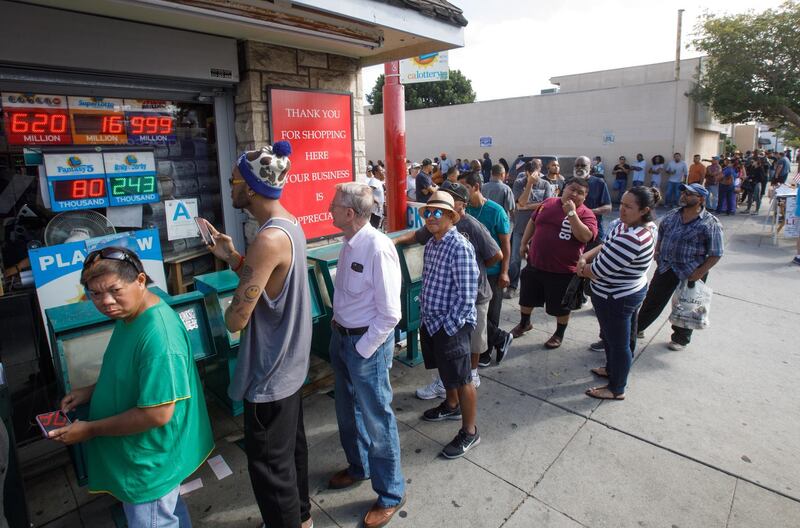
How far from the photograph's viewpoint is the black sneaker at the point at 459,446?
337cm

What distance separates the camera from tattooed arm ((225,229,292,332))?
6.82 feet

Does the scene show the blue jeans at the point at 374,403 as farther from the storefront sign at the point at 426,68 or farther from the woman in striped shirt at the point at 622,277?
the storefront sign at the point at 426,68

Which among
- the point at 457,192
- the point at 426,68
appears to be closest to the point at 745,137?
the point at 426,68

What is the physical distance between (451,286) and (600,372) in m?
2.28

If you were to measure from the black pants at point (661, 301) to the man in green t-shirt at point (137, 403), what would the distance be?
4.76 m

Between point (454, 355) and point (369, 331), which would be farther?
point (454, 355)

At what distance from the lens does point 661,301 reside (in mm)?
5137

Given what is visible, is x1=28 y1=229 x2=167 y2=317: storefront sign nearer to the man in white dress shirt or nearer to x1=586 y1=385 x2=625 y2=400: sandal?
the man in white dress shirt

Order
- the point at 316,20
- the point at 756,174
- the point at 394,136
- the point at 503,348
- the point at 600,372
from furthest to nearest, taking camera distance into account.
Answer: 1. the point at 756,174
2. the point at 394,136
3. the point at 503,348
4. the point at 600,372
5. the point at 316,20

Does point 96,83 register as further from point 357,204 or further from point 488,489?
point 488,489

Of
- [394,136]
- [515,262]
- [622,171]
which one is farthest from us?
[622,171]

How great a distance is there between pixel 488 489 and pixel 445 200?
75.9 inches

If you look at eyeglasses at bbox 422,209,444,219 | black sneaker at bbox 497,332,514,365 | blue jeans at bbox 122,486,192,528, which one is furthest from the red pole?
blue jeans at bbox 122,486,192,528

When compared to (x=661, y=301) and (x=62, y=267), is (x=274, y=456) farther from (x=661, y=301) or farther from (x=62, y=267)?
(x=661, y=301)
